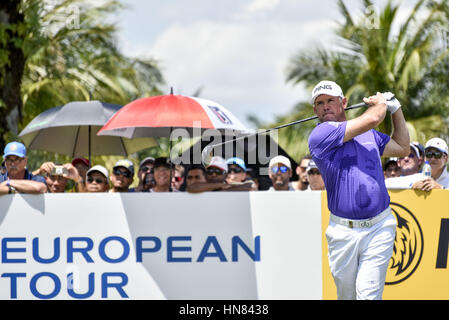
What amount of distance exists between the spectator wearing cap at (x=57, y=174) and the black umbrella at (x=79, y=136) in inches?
39.2

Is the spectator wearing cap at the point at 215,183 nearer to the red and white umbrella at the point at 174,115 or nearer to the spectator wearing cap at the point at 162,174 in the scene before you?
the red and white umbrella at the point at 174,115

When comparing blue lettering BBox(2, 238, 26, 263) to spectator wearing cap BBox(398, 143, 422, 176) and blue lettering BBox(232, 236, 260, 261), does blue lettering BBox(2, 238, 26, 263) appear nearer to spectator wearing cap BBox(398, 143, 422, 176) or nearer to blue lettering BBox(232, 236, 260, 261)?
blue lettering BBox(232, 236, 260, 261)

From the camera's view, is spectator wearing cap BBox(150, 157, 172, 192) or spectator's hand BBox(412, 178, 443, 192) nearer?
spectator's hand BBox(412, 178, 443, 192)

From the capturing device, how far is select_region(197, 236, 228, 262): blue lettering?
20.3 feet

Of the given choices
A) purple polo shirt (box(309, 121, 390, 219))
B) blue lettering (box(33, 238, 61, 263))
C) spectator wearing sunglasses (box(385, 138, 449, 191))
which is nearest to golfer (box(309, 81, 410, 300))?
purple polo shirt (box(309, 121, 390, 219))

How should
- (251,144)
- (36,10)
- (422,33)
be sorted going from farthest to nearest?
(422,33), (36,10), (251,144)

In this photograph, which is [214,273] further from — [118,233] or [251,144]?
[251,144]

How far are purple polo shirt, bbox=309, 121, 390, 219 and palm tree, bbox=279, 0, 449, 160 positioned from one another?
47.6 feet

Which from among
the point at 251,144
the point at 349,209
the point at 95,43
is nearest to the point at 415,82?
the point at 95,43

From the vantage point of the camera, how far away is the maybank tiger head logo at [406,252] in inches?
242

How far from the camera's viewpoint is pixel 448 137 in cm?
1869

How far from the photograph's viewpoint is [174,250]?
20.3 feet

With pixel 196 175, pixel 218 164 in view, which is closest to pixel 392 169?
pixel 218 164

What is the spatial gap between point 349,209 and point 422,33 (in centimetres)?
1662
